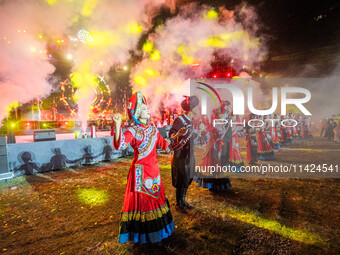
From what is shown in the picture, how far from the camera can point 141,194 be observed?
2.47 metres

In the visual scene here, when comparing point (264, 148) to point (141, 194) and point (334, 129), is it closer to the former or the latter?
point (141, 194)

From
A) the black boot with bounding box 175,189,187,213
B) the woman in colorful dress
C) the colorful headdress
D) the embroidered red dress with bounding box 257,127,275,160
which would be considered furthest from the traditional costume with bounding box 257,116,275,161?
the colorful headdress

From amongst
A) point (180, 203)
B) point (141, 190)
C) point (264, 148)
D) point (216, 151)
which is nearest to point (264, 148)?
point (264, 148)

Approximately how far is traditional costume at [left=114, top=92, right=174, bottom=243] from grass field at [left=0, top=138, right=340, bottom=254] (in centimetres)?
33

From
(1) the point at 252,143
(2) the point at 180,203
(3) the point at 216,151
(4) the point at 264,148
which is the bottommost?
(2) the point at 180,203

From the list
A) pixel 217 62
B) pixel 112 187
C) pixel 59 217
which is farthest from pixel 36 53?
pixel 217 62

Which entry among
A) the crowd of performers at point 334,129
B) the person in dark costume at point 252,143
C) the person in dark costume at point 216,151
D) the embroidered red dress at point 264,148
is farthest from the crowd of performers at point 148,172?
the crowd of performers at point 334,129

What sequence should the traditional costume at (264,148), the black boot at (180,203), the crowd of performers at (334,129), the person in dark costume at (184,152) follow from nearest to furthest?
the person in dark costume at (184,152) < the black boot at (180,203) < the traditional costume at (264,148) < the crowd of performers at (334,129)

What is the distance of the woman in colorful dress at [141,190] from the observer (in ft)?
8.01

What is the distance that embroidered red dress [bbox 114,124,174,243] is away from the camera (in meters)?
2.44

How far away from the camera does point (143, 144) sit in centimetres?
257

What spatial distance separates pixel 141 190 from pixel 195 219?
1528mm

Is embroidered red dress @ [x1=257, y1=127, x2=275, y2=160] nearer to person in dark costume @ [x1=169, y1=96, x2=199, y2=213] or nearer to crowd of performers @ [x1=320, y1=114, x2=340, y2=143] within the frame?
person in dark costume @ [x1=169, y1=96, x2=199, y2=213]

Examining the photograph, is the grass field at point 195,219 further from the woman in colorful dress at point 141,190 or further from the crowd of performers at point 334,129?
the crowd of performers at point 334,129
